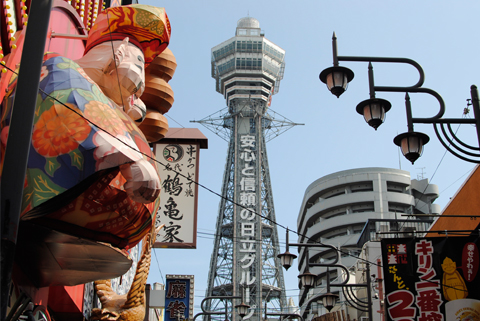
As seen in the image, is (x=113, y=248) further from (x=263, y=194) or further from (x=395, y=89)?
(x=263, y=194)

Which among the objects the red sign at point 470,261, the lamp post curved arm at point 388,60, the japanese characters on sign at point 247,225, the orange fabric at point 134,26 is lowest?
the red sign at point 470,261

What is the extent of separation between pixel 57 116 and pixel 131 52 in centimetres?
251

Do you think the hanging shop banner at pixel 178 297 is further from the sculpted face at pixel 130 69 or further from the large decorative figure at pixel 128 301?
the sculpted face at pixel 130 69

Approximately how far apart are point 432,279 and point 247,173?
59338 millimetres

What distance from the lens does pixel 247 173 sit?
7019 centimetres

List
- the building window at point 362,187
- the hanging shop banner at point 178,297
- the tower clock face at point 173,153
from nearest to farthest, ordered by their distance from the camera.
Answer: the tower clock face at point 173,153, the hanging shop banner at point 178,297, the building window at point 362,187

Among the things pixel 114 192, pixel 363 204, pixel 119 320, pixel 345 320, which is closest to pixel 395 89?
pixel 114 192

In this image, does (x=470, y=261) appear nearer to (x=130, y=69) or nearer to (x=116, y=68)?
A: (x=130, y=69)

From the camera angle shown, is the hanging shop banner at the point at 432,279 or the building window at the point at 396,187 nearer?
the hanging shop banner at the point at 432,279

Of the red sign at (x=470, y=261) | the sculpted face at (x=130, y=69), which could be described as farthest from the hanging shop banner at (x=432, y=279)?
the sculpted face at (x=130, y=69)

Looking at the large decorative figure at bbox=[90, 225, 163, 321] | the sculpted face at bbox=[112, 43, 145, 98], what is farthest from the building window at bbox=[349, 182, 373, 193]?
the sculpted face at bbox=[112, 43, 145, 98]

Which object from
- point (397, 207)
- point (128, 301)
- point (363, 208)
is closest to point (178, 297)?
point (128, 301)

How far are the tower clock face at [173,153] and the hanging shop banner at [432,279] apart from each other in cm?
993

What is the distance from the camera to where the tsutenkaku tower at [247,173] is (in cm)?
6625
